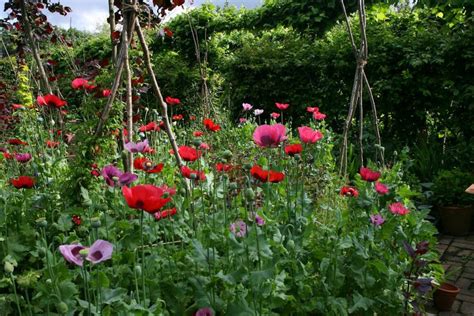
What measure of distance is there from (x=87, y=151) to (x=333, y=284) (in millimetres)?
1173

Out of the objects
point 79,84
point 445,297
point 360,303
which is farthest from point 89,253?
point 445,297

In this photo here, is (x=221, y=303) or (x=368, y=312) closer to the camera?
(x=221, y=303)

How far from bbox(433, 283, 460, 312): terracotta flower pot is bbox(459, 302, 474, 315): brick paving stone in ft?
0.23

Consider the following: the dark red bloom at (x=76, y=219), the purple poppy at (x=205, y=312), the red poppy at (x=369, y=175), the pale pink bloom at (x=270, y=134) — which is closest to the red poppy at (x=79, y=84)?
the dark red bloom at (x=76, y=219)

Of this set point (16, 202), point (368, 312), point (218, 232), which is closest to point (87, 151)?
point (16, 202)

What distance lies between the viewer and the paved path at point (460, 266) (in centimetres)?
262

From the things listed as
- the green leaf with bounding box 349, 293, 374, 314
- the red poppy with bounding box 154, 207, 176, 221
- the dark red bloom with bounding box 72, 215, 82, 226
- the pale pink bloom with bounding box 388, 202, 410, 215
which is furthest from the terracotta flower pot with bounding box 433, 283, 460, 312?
the dark red bloom with bounding box 72, 215, 82, 226

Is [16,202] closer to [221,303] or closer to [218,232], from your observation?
[218,232]

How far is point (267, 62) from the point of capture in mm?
6000

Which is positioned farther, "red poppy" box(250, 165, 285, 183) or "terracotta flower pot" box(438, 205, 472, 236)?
"terracotta flower pot" box(438, 205, 472, 236)

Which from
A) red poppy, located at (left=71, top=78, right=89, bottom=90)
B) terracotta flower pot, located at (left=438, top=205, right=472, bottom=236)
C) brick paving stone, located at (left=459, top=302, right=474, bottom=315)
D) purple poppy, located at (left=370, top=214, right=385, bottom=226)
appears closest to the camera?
purple poppy, located at (left=370, top=214, right=385, bottom=226)

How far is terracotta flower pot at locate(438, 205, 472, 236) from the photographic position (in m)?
3.81

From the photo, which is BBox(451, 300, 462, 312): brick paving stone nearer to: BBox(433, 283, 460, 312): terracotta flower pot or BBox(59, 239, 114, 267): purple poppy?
BBox(433, 283, 460, 312): terracotta flower pot

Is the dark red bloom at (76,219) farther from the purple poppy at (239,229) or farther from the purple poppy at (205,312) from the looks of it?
the purple poppy at (205,312)
